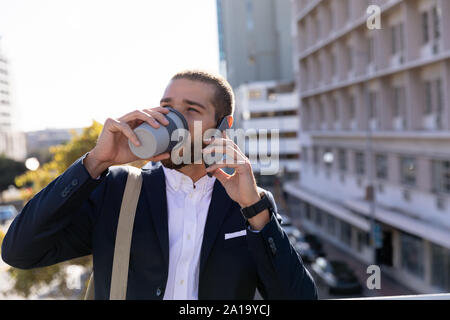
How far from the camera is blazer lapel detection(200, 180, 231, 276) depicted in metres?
1.62

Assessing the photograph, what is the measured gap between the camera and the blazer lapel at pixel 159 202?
5.26ft

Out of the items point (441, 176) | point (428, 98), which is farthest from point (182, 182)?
point (428, 98)

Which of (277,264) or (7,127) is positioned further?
(7,127)

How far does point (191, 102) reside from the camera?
1689 millimetres

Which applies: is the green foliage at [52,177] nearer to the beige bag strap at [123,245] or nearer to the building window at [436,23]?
the beige bag strap at [123,245]

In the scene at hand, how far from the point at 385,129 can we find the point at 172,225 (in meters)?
18.4

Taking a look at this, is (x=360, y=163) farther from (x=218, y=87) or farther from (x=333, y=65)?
(x=218, y=87)

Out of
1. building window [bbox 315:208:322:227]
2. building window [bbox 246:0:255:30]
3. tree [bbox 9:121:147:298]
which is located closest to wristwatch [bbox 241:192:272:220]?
tree [bbox 9:121:147:298]

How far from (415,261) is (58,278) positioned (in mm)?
13906

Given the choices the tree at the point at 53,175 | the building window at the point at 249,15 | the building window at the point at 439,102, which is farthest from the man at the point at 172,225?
the building window at the point at 249,15

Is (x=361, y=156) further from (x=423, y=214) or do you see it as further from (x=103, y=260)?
(x=103, y=260)

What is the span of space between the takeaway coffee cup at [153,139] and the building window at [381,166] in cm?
1874

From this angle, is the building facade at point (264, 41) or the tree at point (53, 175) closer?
the tree at point (53, 175)

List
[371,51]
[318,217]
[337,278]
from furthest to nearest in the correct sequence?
[318,217]
[371,51]
[337,278]
